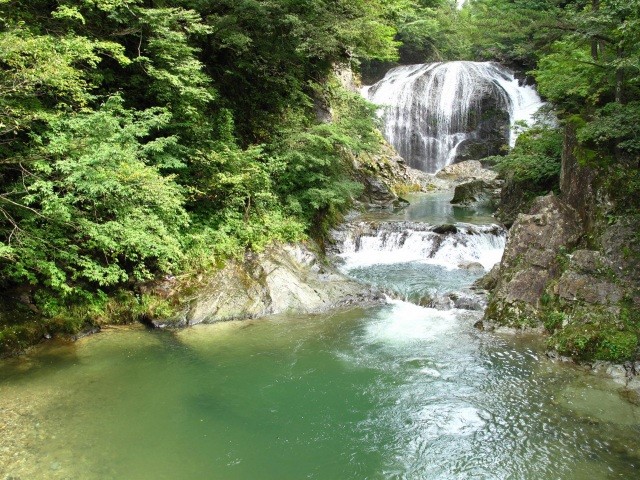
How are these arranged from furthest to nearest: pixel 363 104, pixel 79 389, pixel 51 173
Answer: pixel 363 104 → pixel 51 173 → pixel 79 389

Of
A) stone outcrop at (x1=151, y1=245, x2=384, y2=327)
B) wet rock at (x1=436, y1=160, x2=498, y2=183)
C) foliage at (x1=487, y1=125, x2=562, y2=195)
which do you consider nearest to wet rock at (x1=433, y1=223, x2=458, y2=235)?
foliage at (x1=487, y1=125, x2=562, y2=195)

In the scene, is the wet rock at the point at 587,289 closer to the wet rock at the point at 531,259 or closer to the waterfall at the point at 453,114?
the wet rock at the point at 531,259

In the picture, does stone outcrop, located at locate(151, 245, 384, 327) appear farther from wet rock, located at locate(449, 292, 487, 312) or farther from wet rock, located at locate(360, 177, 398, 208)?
wet rock, located at locate(360, 177, 398, 208)

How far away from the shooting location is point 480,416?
619cm

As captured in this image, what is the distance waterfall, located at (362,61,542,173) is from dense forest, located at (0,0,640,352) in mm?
13952

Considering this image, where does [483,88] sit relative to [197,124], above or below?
above

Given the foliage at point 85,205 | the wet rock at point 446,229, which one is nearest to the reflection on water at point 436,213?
the wet rock at point 446,229

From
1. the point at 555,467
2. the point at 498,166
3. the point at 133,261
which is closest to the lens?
the point at 555,467

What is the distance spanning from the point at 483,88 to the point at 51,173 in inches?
1080

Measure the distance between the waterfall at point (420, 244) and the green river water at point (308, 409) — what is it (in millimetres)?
5023

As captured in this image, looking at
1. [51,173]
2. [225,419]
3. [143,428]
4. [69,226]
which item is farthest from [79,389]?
[51,173]

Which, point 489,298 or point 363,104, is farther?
point 363,104

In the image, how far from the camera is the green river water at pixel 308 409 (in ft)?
17.2

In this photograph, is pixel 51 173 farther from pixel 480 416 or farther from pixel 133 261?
pixel 480 416
